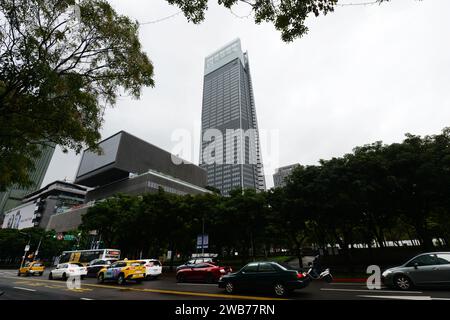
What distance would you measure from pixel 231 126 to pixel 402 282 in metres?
154

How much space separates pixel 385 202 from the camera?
2023 cm

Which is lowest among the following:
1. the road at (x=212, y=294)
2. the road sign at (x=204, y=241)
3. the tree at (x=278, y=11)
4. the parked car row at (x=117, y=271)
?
the road at (x=212, y=294)

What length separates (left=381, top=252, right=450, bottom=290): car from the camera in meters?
9.63

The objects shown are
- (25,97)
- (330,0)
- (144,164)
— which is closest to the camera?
(330,0)

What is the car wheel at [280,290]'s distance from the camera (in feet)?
32.2

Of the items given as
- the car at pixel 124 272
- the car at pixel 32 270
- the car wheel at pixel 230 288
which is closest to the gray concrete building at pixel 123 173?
the car at pixel 32 270

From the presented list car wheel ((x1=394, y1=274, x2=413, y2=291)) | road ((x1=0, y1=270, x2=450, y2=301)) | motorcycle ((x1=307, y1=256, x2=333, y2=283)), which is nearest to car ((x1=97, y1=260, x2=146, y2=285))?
road ((x1=0, y1=270, x2=450, y2=301))

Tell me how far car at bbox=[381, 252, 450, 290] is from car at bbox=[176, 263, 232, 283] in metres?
9.65

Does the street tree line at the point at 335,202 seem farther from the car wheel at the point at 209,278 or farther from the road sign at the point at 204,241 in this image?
the car wheel at the point at 209,278

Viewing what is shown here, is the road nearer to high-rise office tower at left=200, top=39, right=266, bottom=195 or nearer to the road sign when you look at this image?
the road sign
